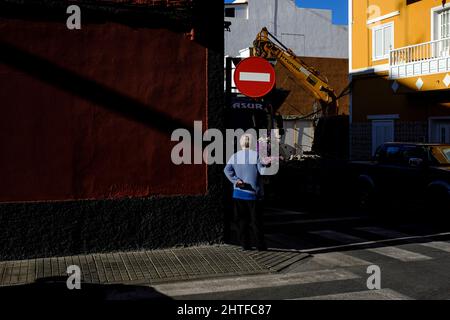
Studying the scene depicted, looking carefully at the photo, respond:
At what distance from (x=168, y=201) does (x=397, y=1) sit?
16.8m

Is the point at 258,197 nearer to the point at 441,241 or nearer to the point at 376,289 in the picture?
the point at 376,289

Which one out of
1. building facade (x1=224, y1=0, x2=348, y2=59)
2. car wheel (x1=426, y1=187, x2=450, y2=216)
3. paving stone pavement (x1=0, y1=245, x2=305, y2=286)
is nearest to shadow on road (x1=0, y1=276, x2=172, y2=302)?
paving stone pavement (x1=0, y1=245, x2=305, y2=286)

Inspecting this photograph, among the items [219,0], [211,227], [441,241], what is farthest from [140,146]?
[441,241]

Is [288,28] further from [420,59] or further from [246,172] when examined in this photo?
[246,172]

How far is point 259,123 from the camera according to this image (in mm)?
14078

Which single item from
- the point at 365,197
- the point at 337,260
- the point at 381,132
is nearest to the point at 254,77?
the point at 337,260

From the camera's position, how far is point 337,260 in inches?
328

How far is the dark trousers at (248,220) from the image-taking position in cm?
848

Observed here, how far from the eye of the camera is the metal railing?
19000mm

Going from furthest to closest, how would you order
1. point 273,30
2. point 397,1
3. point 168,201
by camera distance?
point 273,30 < point 397,1 < point 168,201

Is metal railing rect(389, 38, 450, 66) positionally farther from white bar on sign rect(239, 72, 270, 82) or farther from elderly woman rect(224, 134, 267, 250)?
elderly woman rect(224, 134, 267, 250)

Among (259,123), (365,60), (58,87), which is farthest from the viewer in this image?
(365,60)

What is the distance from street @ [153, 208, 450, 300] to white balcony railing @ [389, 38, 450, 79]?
810 cm

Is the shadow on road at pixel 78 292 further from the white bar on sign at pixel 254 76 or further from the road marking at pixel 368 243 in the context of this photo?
the white bar on sign at pixel 254 76
